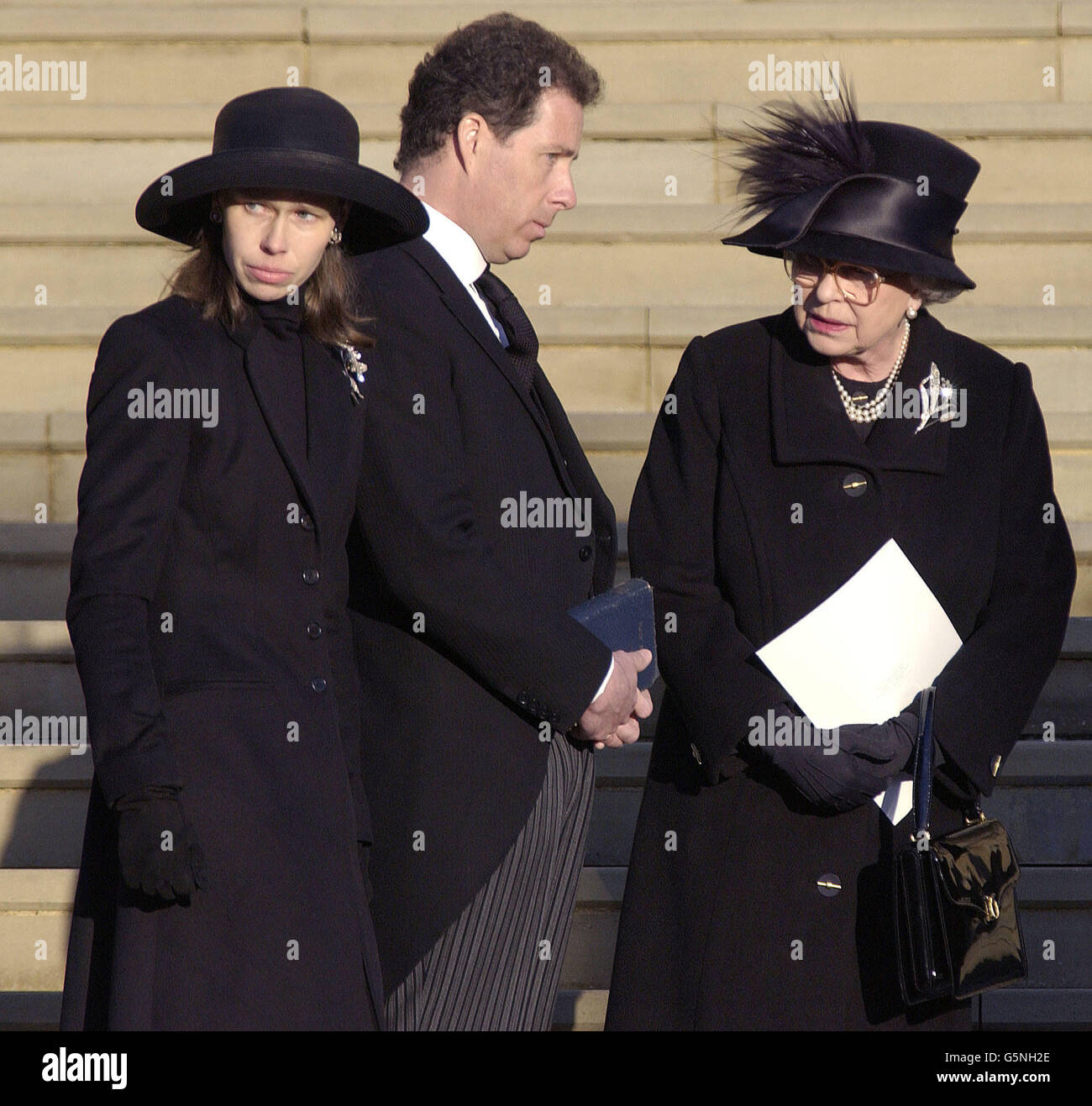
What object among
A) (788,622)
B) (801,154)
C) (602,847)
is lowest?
(602,847)

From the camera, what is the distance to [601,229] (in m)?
6.37

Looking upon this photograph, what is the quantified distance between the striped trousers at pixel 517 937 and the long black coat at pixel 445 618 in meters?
0.03

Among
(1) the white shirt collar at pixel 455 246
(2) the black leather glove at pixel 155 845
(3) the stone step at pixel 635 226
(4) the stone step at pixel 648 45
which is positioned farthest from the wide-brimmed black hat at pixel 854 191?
(4) the stone step at pixel 648 45

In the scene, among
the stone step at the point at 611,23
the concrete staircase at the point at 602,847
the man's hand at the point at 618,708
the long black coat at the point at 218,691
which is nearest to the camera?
A: the long black coat at the point at 218,691

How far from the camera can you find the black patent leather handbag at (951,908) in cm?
279

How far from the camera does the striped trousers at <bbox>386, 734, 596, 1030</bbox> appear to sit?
265 centimetres

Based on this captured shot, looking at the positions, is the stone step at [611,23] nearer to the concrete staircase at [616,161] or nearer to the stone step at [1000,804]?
the concrete staircase at [616,161]

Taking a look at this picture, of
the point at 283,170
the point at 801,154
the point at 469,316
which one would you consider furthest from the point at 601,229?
the point at 283,170

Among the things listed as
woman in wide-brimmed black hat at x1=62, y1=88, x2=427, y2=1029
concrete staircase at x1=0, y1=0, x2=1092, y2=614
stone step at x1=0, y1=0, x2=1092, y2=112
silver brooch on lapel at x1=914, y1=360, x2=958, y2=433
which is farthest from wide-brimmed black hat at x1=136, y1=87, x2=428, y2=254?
stone step at x1=0, y1=0, x2=1092, y2=112

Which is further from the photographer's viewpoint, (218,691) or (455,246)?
(455,246)

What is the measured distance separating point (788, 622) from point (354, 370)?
94 cm

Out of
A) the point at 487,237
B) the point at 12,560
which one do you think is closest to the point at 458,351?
the point at 487,237

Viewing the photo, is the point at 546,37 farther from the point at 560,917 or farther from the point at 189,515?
the point at 560,917

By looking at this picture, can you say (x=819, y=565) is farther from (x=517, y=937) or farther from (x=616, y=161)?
(x=616, y=161)
